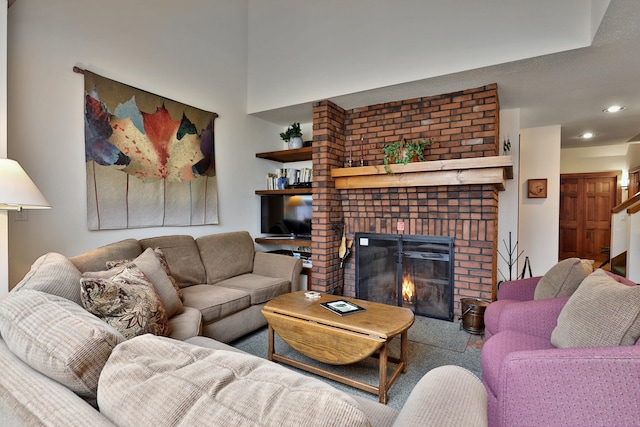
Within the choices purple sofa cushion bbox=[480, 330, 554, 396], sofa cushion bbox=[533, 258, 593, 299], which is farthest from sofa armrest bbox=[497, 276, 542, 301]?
purple sofa cushion bbox=[480, 330, 554, 396]

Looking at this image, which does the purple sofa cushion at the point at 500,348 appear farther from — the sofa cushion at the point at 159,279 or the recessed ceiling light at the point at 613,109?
the recessed ceiling light at the point at 613,109

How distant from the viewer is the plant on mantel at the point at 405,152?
3.35m

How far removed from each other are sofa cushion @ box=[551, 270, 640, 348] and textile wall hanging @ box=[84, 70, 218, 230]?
3.13 m

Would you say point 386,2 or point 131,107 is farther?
point 386,2

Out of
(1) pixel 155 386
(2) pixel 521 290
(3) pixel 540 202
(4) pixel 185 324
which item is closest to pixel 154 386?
(1) pixel 155 386

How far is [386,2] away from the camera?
10.2 feet

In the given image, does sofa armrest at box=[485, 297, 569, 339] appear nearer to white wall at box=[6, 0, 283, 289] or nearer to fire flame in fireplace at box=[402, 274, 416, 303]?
fire flame in fireplace at box=[402, 274, 416, 303]

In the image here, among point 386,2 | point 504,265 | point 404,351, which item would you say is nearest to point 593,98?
point 504,265

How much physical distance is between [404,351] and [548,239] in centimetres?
332

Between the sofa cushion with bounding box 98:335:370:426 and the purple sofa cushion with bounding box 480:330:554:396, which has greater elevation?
the sofa cushion with bounding box 98:335:370:426

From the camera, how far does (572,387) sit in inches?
42.5

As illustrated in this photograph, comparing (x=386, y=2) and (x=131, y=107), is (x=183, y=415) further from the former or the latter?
(x=386, y=2)

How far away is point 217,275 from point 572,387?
9.21 ft

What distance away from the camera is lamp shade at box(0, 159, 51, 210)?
167 cm
